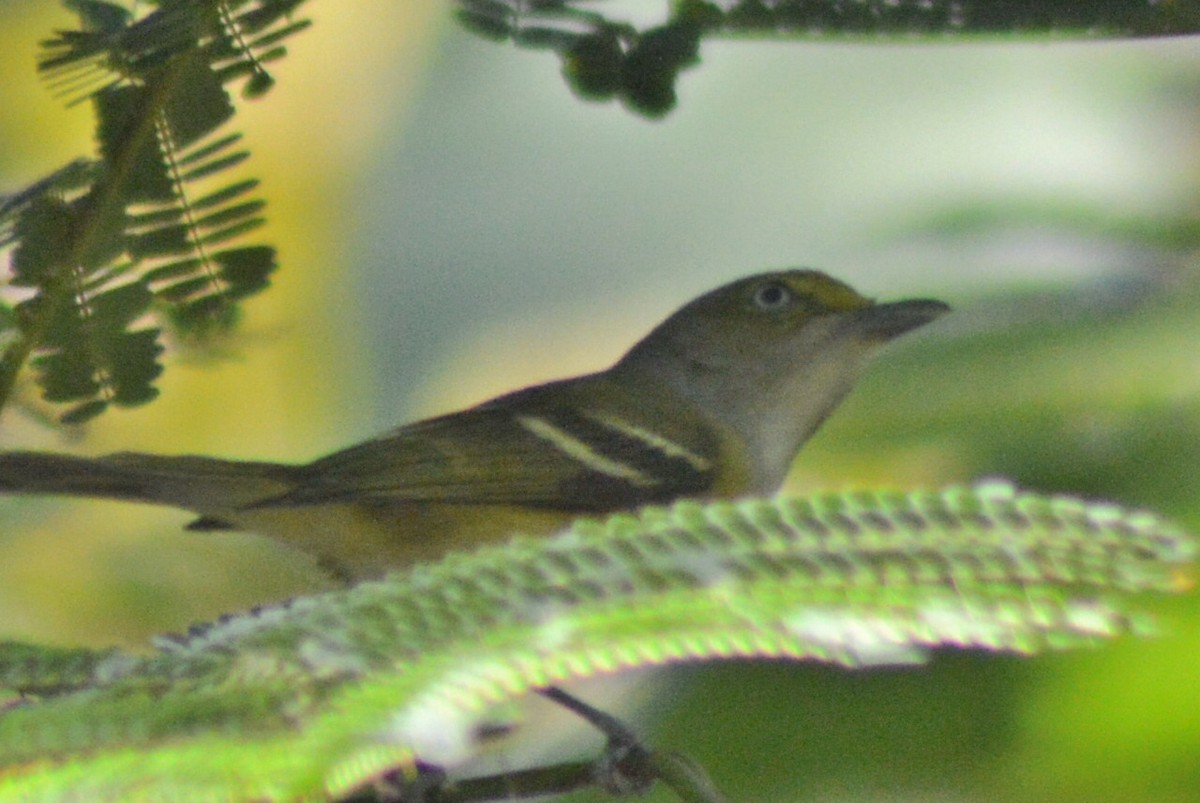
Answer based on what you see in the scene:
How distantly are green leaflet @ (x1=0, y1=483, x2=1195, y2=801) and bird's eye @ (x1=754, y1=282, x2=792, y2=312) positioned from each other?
280 cm

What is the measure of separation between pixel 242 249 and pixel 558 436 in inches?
64.2

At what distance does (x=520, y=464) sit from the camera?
10.5ft

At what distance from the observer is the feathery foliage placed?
1531 mm

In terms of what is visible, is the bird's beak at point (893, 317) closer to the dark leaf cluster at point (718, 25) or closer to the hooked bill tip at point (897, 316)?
the hooked bill tip at point (897, 316)

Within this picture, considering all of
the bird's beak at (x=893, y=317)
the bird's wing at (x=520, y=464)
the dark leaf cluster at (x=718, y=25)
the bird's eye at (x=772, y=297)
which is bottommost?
the bird's wing at (x=520, y=464)

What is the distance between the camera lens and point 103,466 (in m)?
2.33

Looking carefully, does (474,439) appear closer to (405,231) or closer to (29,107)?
(29,107)

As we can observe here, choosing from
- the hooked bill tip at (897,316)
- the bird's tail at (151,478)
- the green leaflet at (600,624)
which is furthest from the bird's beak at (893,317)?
the green leaflet at (600,624)

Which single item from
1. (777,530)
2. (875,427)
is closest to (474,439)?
(875,427)

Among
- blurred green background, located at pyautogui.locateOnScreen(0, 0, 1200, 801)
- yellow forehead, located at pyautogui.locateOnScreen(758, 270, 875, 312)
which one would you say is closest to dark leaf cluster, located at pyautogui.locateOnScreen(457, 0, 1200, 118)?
blurred green background, located at pyautogui.locateOnScreen(0, 0, 1200, 801)

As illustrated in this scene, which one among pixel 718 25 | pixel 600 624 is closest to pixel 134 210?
pixel 718 25

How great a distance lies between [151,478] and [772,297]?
178 cm

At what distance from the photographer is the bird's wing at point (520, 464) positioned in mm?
2908

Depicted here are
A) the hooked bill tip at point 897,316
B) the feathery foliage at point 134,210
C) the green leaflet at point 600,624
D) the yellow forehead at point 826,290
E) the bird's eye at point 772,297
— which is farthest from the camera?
the bird's eye at point 772,297
